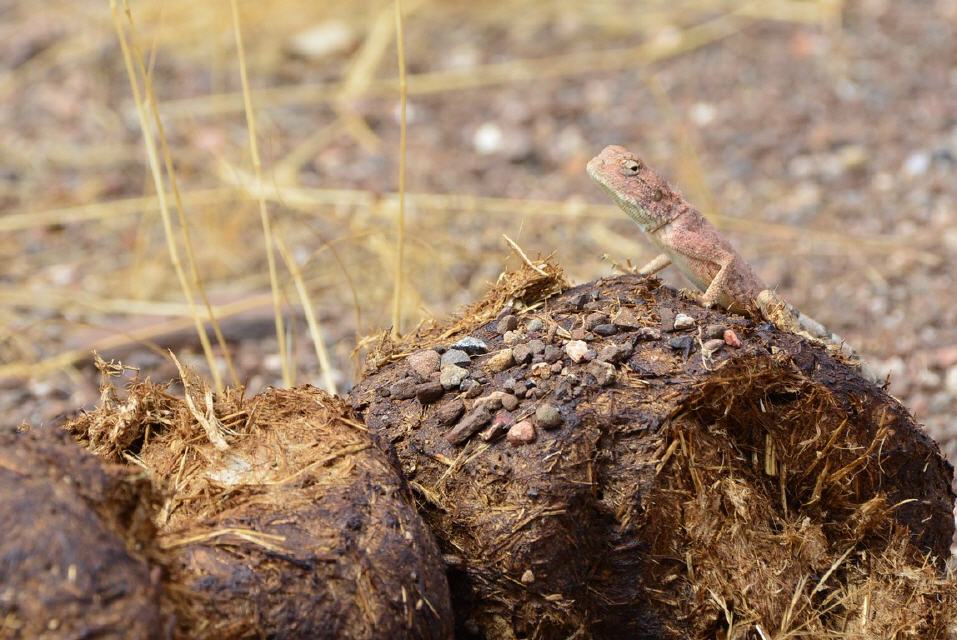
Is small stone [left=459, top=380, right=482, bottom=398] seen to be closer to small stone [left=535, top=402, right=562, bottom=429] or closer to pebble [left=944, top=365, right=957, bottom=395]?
small stone [left=535, top=402, right=562, bottom=429]

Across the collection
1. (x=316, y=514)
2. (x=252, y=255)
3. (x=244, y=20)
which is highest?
(x=316, y=514)

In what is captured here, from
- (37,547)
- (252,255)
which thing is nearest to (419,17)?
(252,255)

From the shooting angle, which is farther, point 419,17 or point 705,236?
point 419,17

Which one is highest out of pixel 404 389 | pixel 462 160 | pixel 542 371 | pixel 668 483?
pixel 542 371

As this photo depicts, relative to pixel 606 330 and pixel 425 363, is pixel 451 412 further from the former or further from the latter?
pixel 606 330

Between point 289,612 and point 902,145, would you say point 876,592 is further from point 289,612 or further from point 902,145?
point 902,145

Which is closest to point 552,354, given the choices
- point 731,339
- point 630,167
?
point 731,339
